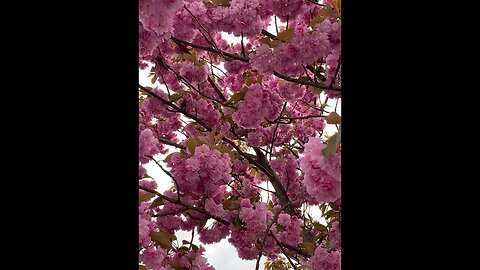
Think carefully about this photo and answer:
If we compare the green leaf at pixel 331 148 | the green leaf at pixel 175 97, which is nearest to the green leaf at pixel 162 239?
the green leaf at pixel 175 97

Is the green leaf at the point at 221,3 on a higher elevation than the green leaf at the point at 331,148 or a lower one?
higher

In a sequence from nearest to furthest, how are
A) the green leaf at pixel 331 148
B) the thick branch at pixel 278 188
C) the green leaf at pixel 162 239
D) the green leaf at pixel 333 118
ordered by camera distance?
the green leaf at pixel 331 148
the green leaf at pixel 333 118
the green leaf at pixel 162 239
the thick branch at pixel 278 188

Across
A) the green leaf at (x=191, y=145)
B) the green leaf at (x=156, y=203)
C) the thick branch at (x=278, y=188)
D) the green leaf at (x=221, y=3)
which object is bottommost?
the green leaf at (x=156, y=203)

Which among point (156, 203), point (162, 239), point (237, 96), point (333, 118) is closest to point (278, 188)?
point (237, 96)

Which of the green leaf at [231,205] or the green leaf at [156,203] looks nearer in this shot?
the green leaf at [156,203]

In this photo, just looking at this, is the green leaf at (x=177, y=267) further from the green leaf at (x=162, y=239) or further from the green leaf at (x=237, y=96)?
the green leaf at (x=237, y=96)

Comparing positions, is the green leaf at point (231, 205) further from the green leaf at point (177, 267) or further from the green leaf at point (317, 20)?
the green leaf at point (317, 20)

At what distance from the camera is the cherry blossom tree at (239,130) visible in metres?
1.63

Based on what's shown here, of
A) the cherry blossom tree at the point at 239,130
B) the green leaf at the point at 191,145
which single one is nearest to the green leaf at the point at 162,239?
the cherry blossom tree at the point at 239,130

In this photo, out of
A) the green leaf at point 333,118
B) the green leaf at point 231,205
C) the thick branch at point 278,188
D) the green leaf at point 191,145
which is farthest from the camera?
the thick branch at point 278,188
